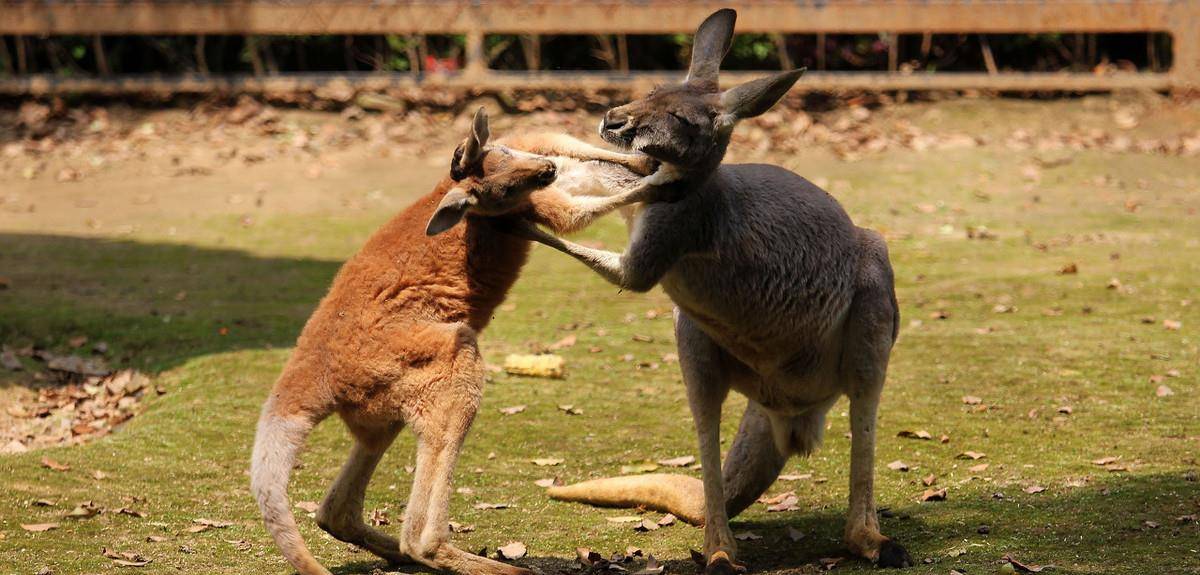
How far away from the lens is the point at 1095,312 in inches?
393

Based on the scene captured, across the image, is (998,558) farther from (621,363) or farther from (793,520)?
(621,363)

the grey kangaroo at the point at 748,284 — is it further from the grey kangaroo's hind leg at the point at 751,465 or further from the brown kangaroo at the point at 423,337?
the brown kangaroo at the point at 423,337

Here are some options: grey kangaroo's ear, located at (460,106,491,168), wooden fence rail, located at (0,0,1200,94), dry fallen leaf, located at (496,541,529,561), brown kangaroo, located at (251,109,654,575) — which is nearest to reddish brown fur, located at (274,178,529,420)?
brown kangaroo, located at (251,109,654,575)

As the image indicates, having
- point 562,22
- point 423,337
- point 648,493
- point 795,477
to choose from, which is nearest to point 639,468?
point 648,493

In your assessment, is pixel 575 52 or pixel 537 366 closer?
pixel 537 366

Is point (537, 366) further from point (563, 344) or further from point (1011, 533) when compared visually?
point (1011, 533)

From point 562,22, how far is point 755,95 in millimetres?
10834

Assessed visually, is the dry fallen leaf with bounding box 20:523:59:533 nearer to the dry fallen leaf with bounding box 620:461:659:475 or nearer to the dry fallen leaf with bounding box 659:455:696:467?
the dry fallen leaf with bounding box 620:461:659:475

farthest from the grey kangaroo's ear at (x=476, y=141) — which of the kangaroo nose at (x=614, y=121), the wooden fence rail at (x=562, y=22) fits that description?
the wooden fence rail at (x=562, y=22)

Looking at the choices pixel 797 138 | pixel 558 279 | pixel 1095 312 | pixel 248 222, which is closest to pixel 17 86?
pixel 248 222

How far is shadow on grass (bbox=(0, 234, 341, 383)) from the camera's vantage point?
9.48m

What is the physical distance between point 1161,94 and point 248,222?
10.1 m

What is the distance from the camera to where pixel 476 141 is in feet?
19.0

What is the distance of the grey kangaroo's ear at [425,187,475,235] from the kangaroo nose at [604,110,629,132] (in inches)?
25.6
